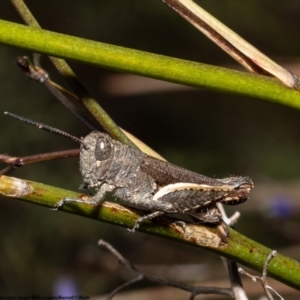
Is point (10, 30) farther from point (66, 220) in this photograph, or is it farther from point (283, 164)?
point (283, 164)

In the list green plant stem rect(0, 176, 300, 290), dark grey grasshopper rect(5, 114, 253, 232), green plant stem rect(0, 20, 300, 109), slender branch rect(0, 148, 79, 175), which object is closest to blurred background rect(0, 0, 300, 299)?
dark grey grasshopper rect(5, 114, 253, 232)

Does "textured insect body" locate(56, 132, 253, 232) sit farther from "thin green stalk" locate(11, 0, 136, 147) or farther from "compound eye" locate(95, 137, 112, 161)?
"thin green stalk" locate(11, 0, 136, 147)

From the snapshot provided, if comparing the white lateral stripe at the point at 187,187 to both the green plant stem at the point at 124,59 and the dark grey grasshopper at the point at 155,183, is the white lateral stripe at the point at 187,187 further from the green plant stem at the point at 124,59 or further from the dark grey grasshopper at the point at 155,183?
the green plant stem at the point at 124,59

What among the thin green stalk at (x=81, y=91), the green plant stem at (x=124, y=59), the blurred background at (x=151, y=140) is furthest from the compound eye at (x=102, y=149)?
the blurred background at (x=151, y=140)

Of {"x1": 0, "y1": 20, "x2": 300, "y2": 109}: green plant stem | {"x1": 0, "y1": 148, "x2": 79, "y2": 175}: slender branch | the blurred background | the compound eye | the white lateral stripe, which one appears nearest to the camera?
{"x1": 0, "y1": 20, "x2": 300, "y2": 109}: green plant stem

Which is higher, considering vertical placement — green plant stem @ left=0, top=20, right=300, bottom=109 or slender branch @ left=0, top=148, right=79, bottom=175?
green plant stem @ left=0, top=20, right=300, bottom=109

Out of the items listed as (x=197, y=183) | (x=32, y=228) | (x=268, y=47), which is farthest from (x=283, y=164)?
(x=197, y=183)

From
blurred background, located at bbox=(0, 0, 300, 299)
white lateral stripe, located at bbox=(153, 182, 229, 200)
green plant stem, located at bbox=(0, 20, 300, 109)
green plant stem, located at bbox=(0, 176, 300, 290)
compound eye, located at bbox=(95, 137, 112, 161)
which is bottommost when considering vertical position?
green plant stem, located at bbox=(0, 176, 300, 290)
